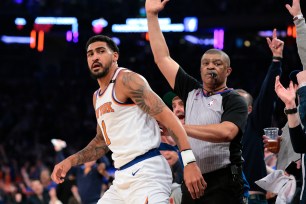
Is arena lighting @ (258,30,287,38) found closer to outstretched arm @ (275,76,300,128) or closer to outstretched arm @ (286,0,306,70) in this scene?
outstretched arm @ (286,0,306,70)

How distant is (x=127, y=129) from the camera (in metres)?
→ 4.77

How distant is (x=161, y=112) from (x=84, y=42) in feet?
59.6

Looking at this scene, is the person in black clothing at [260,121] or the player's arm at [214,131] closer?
the player's arm at [214,131]

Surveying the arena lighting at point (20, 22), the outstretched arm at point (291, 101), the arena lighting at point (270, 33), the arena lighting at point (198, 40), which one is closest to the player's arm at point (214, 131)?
the outstretched arm at point (291, 101)

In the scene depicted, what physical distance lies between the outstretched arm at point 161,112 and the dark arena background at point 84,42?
15207 millimetres

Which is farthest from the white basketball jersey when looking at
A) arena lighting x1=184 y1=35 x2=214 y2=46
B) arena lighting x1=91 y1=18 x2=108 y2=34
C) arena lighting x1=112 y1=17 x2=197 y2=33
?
arena lighting x1=184 y1=35 x2=214 y2=46

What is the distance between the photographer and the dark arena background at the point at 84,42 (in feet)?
69.3

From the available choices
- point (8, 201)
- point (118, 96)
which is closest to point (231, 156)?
point (118, 96)

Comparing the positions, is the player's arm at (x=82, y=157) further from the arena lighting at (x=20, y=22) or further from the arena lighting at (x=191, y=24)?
the arena lighting at (x=20, y=22)

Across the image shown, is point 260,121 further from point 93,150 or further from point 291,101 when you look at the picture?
point 93,150

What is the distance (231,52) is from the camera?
75.0 ft

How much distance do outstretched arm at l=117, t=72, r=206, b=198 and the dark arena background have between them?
15.2 m

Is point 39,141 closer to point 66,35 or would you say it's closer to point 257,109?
point 66,35

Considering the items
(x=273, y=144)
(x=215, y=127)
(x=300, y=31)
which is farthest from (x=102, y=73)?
(x=300, y=31)
